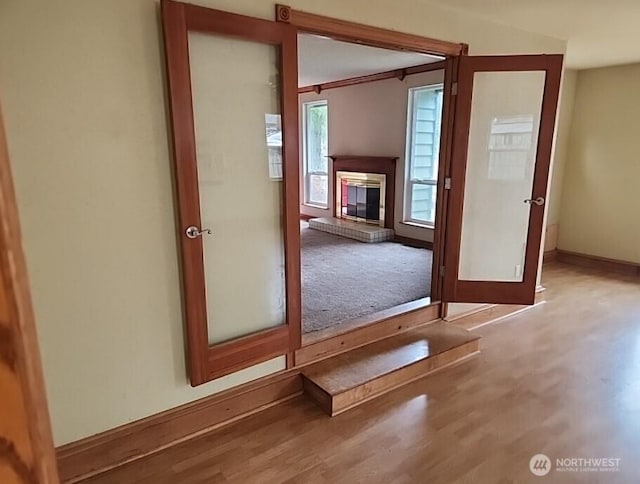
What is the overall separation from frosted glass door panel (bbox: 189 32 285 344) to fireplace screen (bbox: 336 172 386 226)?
3976 mm

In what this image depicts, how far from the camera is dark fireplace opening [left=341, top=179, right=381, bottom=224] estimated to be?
248 inches

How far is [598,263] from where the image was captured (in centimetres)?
527

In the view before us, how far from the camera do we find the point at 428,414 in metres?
2.42

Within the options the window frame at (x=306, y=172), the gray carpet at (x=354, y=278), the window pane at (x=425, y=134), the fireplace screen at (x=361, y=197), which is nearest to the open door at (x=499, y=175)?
the gray carpet at (x=354, y=278)

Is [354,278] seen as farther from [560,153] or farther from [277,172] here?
[560,153]

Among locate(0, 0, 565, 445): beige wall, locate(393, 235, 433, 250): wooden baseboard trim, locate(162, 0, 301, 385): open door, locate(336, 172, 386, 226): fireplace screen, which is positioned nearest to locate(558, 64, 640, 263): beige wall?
locate(393, 235, 433, 250): wooden baseboard trim

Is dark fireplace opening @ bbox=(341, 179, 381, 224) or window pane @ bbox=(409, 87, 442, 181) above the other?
window pane @ bbox=(409, 87, 442, 181)

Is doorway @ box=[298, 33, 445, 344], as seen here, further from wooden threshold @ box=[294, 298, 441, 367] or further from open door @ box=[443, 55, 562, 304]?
open door @ box=[443, 55, 562, 304]

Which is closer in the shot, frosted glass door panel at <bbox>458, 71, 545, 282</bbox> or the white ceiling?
frosted glass door panel at <bbox>458, 71, 545, 282</bbox>

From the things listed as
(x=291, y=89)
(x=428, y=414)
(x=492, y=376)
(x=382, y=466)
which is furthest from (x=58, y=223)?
(x=492, y=376)

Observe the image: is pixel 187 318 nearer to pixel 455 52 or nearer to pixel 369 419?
pixel 369 419

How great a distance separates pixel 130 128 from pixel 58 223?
0.50 metres
